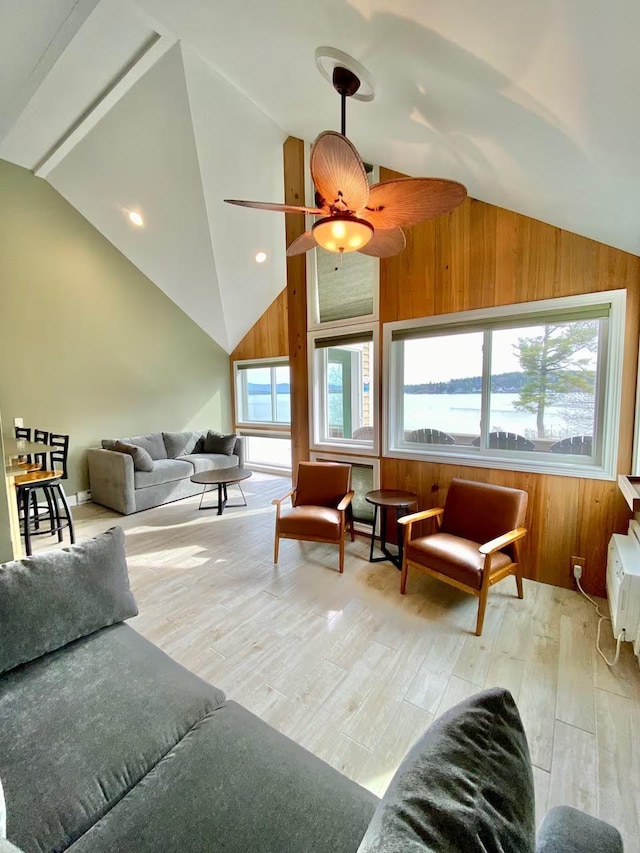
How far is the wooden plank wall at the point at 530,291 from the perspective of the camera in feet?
7.80

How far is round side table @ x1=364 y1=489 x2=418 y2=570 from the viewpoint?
292cm

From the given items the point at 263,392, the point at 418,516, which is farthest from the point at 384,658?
the point at 263,392

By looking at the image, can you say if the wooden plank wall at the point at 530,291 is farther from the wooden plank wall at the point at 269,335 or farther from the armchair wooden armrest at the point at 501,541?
the wooden plank wall at the point at 269,335

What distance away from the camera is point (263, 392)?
6602 millimetres

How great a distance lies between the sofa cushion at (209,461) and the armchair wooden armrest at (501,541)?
3874mm

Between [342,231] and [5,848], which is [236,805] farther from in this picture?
[342,231]

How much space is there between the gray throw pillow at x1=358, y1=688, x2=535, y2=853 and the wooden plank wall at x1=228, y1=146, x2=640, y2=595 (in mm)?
2302

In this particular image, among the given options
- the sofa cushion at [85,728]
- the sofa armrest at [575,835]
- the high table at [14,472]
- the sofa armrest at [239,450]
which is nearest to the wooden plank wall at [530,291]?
the sofa armrest at [575,835]

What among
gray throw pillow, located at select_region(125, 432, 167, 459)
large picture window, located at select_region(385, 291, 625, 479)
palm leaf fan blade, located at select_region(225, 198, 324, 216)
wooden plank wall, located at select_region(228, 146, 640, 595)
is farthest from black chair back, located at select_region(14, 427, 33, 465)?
wooden plank wall, located at select_region(228, 146, 640, 595)

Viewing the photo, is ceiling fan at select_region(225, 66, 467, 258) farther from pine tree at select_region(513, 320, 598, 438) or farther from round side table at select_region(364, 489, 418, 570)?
round side table at select_region(364, 489, 418, 570)

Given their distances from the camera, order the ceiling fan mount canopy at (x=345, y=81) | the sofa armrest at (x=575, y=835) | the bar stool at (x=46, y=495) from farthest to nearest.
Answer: the bar stool at (x=46, y=495) < the ceiling fan mount canopy at (x=345, y=81) < the sofa armrest at (x=575, y=835)

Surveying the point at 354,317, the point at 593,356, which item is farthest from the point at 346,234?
the point at 593,356

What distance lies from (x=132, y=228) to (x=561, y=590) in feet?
19.3

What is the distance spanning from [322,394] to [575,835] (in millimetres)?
3438
